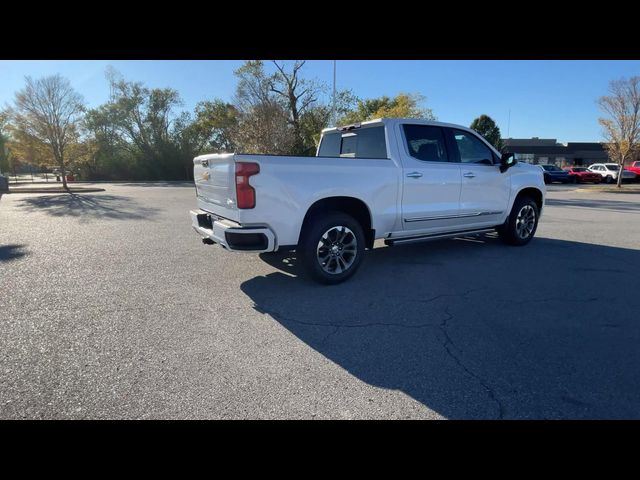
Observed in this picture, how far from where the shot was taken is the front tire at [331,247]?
4406 millimetres

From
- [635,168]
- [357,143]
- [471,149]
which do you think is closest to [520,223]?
[471,149]

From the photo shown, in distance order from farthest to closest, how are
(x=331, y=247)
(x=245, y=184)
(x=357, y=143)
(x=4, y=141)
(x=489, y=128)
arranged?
1. (x=4, y=141)
2. (x=489, y=128)
3. (x=357, y=143)
4. (x=331, y=247)
5. (x=245, y=184)

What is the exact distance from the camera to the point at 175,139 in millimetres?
44000

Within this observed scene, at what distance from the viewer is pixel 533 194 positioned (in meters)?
6.93

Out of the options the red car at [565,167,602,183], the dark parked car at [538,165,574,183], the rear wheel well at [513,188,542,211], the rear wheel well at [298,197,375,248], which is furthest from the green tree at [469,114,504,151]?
the rear wheel well at [298,197,375,248]

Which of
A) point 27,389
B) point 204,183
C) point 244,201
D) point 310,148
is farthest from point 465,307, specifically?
point 310,148

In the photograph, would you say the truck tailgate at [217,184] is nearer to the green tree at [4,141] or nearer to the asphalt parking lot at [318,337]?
the asphalt parking lot at [318,337]

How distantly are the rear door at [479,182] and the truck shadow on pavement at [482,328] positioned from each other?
81 cm

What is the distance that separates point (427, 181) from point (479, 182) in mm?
1258

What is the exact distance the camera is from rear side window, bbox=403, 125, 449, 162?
5301 mm

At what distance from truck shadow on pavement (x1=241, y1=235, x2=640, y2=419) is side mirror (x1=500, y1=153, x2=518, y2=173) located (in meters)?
1.59

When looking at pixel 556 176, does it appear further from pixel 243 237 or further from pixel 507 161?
pixel 243 237
